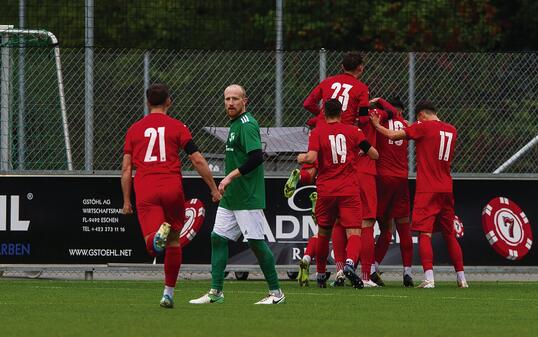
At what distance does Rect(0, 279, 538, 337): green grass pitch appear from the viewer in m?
10.6

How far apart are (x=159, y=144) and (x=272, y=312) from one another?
1.60 metres

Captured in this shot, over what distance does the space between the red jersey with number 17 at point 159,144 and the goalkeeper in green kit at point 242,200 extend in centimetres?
54

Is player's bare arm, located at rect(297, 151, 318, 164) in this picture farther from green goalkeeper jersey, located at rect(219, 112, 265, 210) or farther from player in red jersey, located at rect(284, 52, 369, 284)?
green goalkeeper jersey, located at rect(219, 112, 265, 210)

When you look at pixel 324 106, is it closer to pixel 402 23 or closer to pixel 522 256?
pixel 522 256

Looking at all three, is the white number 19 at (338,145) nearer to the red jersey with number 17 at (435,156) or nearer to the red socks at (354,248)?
the red socks at (354,248)

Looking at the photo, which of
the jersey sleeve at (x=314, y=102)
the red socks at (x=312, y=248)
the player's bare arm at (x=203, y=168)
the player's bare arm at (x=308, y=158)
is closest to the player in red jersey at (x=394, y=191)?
the red socks at (x=312, y=248)

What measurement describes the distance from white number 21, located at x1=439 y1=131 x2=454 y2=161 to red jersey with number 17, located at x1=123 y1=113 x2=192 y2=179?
4469 mm

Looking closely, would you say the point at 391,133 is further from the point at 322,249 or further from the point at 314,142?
the point at 322,249

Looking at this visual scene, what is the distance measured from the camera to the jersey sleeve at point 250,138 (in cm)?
1284

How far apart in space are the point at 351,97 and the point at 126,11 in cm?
1915

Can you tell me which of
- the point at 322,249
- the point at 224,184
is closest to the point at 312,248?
the point at 322,249

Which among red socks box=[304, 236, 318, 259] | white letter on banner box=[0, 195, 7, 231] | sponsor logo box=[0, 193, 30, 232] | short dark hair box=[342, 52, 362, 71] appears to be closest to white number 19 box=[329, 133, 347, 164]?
short dark hair box=[342, 52, 362, 71]

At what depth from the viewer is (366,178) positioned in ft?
53.4

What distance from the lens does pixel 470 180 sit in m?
18.4
